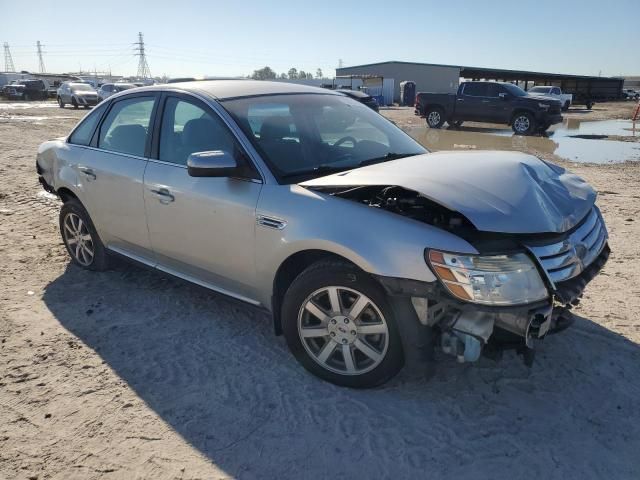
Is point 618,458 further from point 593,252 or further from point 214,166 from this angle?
point 214,166

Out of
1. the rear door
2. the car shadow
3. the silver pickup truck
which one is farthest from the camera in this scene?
the rear door

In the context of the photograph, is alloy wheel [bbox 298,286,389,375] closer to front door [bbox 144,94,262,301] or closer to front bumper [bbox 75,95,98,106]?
front door [bbox 144,94,262,301]

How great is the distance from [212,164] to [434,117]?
63.8ft

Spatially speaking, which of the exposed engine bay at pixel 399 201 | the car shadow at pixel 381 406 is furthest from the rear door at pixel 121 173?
the exposed engine bay at pixel 399 201

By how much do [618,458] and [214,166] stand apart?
2.64 meters

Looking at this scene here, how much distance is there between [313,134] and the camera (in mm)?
3611

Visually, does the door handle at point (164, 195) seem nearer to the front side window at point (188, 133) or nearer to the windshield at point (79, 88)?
the front side window at point (188, 133)

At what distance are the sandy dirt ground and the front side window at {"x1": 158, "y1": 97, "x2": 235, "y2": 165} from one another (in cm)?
126

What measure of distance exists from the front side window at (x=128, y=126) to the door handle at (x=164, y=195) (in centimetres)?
45

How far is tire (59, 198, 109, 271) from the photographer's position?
4.58 meters

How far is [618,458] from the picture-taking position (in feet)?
7.94

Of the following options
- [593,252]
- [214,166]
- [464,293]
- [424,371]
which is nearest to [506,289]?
[464,293]

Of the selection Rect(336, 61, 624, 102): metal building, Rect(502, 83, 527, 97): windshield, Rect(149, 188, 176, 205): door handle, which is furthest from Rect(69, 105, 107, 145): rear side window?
Rect(336, 61, 624, 102): metal building

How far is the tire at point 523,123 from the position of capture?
18.5 meters
